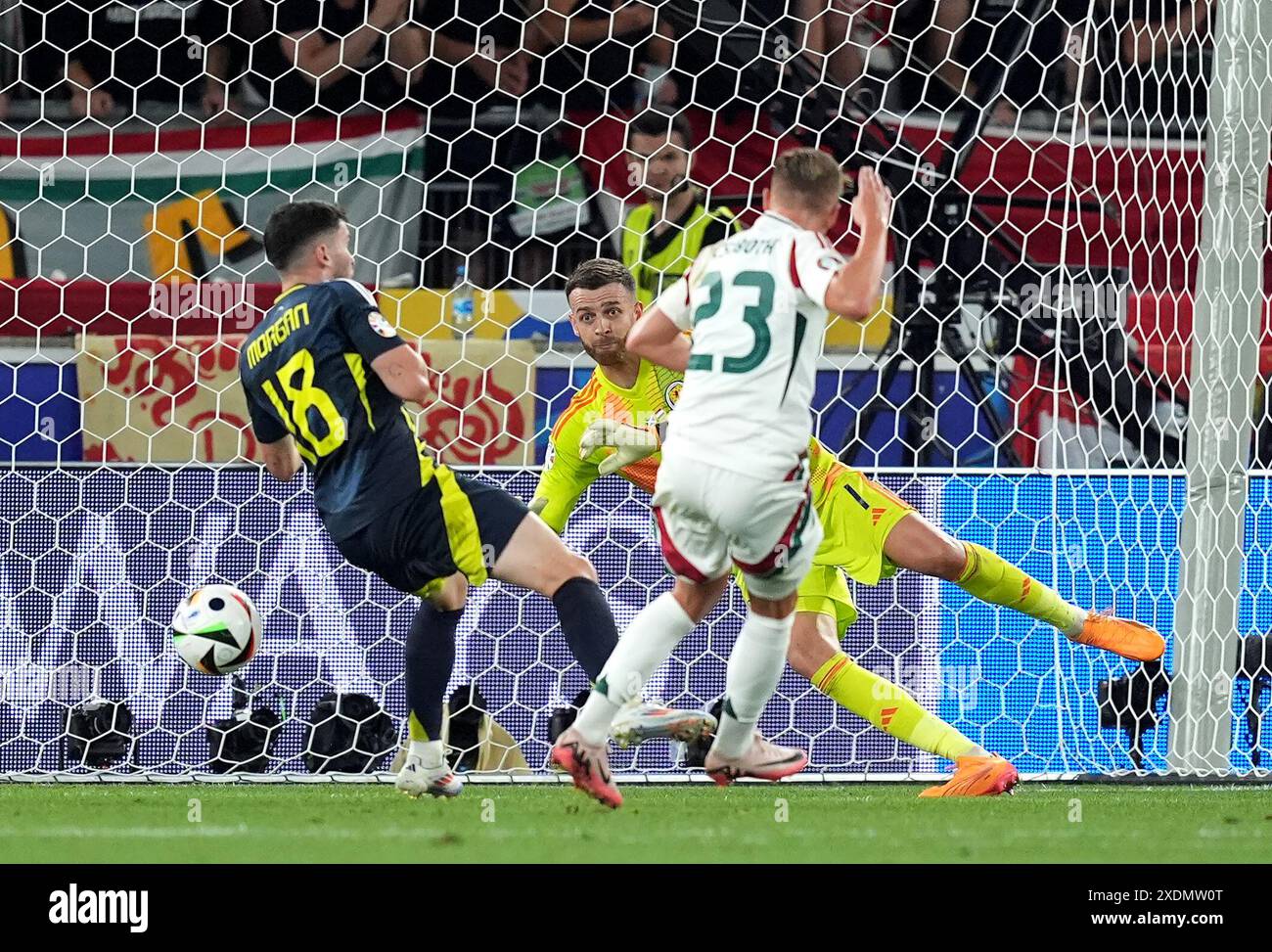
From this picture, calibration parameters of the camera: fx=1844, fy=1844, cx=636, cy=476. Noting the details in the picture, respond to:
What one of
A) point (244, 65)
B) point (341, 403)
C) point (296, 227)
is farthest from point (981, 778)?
point (244, 65)

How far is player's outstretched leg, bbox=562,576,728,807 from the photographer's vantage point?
3.95 meters

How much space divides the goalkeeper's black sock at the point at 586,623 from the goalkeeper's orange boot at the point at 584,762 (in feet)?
2.08

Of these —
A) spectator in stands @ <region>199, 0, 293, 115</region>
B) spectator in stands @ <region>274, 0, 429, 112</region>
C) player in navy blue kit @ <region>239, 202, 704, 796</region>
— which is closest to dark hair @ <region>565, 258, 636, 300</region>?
player in navy blue kit @ <region>239, 202, 704, 796</region>

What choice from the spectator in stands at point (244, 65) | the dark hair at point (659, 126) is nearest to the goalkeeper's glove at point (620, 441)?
the dark hair at point (659, 126)

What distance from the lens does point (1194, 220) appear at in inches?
279

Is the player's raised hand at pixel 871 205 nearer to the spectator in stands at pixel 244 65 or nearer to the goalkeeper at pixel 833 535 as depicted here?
the goalkeeper at pixel 833 535

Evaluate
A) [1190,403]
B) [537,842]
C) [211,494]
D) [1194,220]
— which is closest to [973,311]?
[1194,220]

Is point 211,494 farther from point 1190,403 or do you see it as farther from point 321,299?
point 1190,403

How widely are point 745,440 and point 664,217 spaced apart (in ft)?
11.2

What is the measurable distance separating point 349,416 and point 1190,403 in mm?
2838

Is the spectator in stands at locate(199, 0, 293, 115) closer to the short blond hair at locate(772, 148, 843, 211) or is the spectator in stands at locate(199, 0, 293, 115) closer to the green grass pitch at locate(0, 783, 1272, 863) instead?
the green grass pitch at locate(0, 783, 1272, 863)

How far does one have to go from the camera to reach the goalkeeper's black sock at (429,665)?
4.81 m

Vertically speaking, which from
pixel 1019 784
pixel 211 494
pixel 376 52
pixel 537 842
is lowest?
pixel 1019 784

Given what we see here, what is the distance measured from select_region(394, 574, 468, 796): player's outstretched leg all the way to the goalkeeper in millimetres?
522
